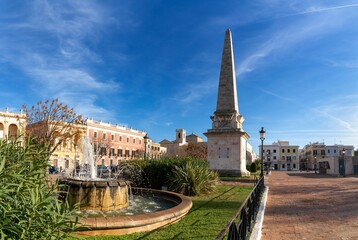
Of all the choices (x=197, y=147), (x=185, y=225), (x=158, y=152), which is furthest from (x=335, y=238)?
(x=158, y=152)

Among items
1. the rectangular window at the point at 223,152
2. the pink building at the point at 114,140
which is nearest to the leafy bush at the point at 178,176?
the rectangular window at the point at 223,152

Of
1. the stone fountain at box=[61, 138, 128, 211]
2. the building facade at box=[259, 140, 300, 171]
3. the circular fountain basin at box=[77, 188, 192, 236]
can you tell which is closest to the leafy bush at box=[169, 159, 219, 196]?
the stone fountain at box=[61, 138, 128, 211]

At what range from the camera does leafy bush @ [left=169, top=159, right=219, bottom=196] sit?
13758 mm

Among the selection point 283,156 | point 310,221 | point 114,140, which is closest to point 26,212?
point 310,221

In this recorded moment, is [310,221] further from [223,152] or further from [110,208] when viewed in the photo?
[223,152]

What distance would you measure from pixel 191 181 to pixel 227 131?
13282 millimetres

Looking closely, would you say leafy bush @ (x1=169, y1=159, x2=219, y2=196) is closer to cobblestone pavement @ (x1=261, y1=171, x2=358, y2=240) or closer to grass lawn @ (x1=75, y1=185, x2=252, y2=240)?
grass lawn @ (x1=75, y1=185, x2=252, y2=240)

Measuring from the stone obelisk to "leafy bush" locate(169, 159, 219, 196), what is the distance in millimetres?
11779

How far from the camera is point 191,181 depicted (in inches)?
546

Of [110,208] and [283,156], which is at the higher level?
[283,156]

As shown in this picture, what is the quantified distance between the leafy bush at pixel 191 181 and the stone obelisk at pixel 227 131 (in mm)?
11779

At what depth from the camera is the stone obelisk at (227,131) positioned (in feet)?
86.2

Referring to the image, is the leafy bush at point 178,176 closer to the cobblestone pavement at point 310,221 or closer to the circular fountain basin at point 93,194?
the cobblestone pavement at point 310,221

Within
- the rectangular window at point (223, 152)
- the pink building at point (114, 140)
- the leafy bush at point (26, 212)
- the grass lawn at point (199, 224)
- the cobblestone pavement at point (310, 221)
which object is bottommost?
the cobblestone pavement at point (310, 221)
